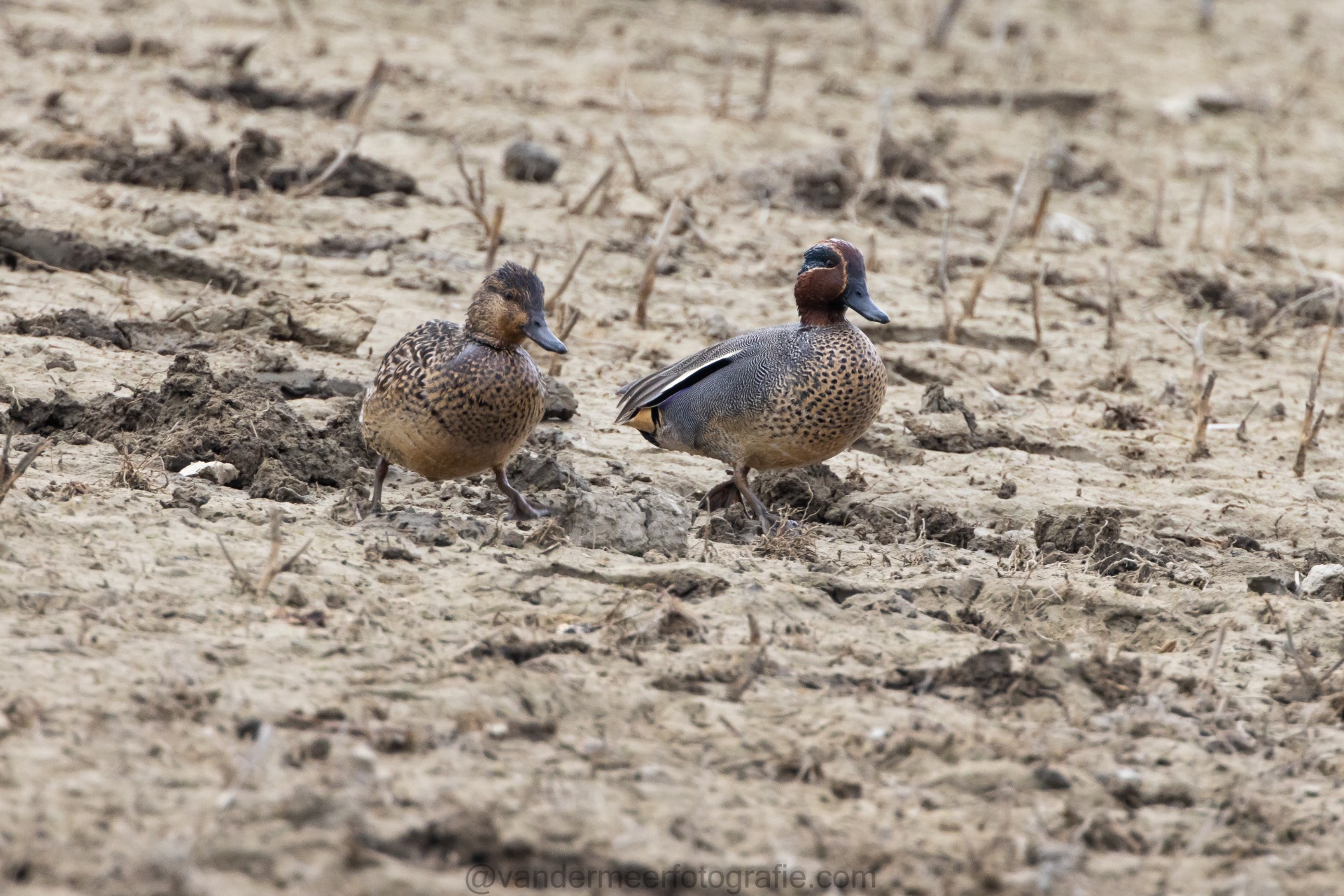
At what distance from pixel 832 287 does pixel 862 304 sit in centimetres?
14

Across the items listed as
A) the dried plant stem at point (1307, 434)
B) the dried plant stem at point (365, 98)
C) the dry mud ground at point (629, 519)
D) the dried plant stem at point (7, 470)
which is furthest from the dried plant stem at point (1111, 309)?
the dried plant stem at point (7, 470)

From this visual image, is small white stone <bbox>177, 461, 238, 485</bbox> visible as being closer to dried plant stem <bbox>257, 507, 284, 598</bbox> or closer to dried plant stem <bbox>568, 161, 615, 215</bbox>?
dried plant stem <bbox>257, 507, 284, 598</bbox>

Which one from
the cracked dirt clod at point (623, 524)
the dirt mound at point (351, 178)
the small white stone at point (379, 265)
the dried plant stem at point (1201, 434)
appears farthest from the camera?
the dirt mound at point (351, 178)

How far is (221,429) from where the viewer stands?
5043 mm

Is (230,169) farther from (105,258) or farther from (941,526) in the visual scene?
(941,526)

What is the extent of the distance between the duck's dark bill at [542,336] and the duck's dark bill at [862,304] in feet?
4.15

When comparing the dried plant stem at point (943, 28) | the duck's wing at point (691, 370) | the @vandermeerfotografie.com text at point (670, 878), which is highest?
the dried plant stem at point (943, 28)

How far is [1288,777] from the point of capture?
344 centimetres

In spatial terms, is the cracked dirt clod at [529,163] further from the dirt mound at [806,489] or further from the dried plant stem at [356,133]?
the dirt mound at [806,489]

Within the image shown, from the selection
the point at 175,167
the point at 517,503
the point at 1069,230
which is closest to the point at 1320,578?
the point at 517,503

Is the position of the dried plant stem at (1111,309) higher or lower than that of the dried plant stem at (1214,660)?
higher

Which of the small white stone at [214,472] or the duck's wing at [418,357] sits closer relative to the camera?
the duck's wing at [418,357]

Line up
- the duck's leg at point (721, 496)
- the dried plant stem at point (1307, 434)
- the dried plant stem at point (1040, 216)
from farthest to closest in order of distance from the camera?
the dried plant stem at point (1040, 216)
the dried plant stem at point (1307, 434)
the duck's leg at point (721, 496)

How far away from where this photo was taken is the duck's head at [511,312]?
4773mm
